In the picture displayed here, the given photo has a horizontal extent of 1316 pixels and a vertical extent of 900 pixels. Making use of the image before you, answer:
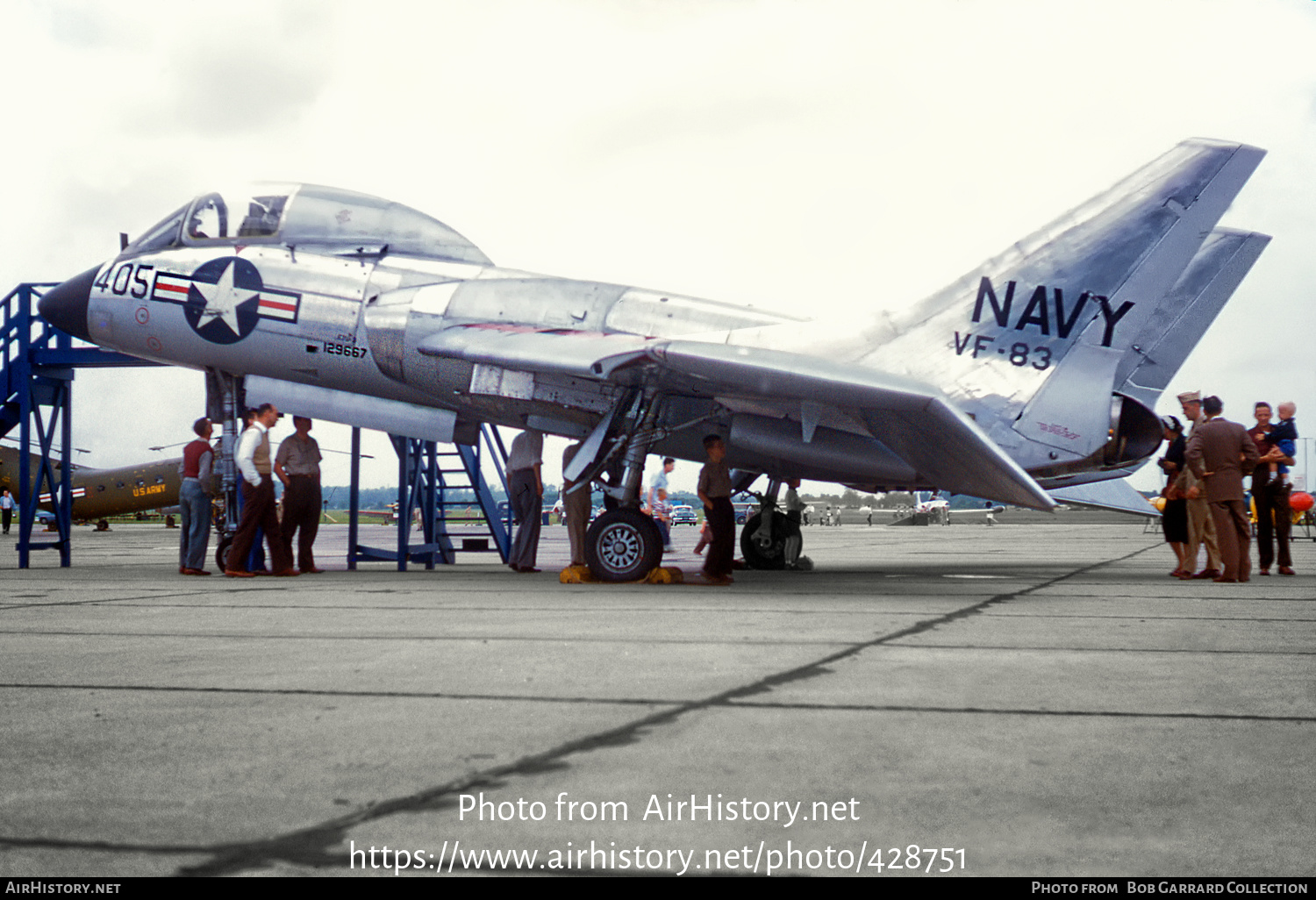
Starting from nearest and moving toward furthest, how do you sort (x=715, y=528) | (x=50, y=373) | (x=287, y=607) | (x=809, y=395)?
(x=287, y=607) → (x=809, y=395) → (x=715, y=528) → (x=50, y=373)

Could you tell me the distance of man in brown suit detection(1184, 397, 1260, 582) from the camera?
10656 mm

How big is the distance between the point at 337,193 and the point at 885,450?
6.68m

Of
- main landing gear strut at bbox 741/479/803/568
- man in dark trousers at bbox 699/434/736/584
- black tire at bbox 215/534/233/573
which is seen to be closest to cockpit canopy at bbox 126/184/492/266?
black tire at bbox 215/534/233/573

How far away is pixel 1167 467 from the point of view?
1229 cm

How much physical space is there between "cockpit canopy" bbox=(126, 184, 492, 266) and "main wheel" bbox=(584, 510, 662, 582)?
12.5ft

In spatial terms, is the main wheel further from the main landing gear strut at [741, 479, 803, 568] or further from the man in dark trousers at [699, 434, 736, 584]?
the main landing gear strut at [741, 479, 803, 568]

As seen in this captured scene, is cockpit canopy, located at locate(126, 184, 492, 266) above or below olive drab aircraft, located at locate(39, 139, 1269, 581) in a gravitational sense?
above

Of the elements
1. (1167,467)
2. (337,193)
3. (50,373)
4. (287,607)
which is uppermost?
(337,193)

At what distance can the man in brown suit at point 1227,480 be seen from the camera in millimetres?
→ 10656

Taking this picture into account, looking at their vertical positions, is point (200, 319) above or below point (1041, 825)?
above

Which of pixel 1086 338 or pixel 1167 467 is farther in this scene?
pixel 1167 467

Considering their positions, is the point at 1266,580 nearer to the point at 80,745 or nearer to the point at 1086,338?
the point at 1086,338

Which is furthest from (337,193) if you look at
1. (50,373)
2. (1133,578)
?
(1133,578)
